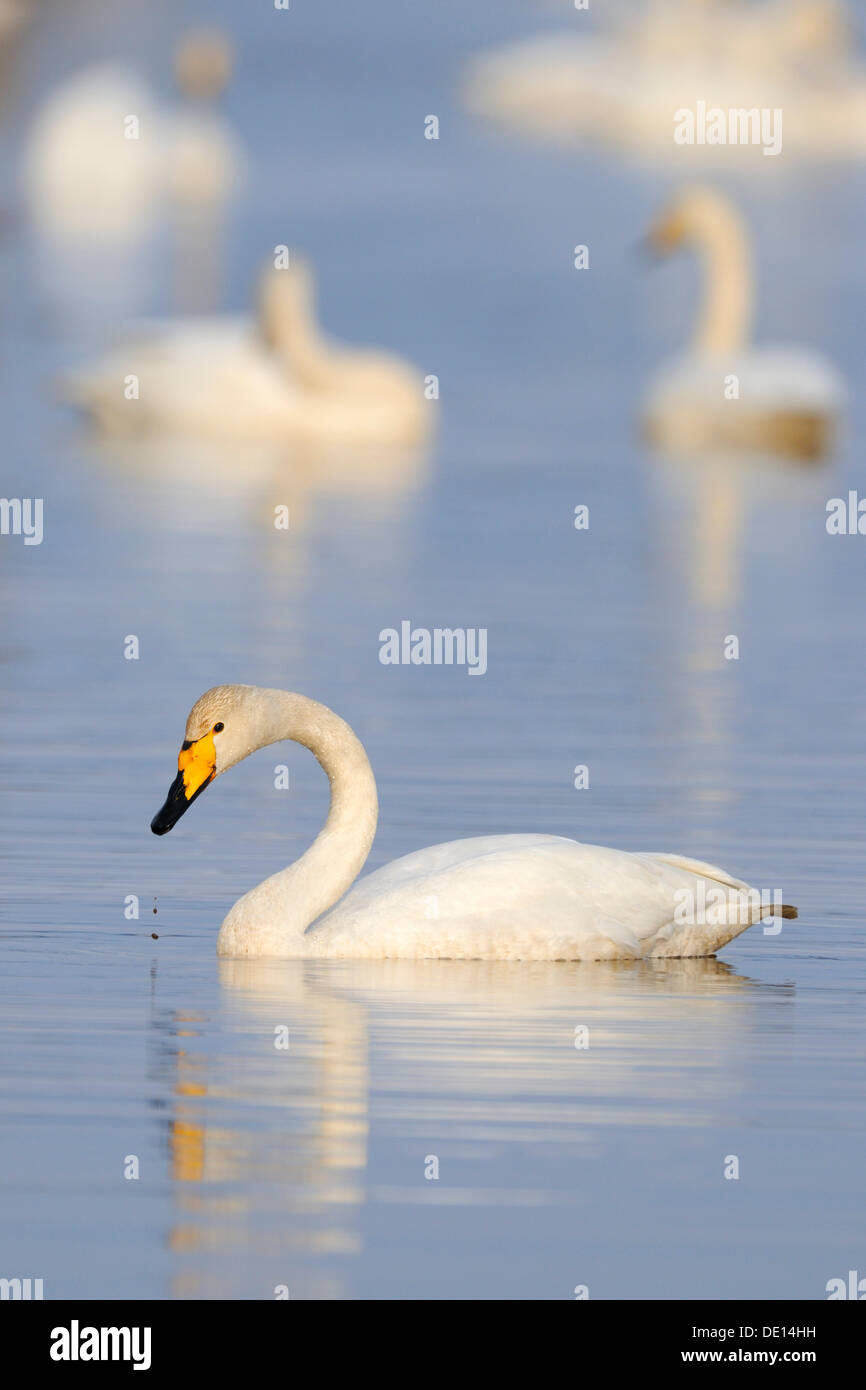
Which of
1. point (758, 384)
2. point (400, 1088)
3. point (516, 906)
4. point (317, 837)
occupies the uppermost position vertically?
point (758, 384)

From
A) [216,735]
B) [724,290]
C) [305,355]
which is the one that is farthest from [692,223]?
[216,735]

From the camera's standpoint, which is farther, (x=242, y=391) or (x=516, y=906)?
(x=242, y=391)

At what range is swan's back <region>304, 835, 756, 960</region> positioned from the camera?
9984 mm

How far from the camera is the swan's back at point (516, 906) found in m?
9.98

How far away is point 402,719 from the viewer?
14.6 metres

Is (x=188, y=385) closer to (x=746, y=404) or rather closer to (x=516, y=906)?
(x=746, y=404)

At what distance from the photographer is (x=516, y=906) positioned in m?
10.0

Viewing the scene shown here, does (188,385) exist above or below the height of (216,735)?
above

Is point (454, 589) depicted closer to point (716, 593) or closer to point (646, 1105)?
point (716, 593)

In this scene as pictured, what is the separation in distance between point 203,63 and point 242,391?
23.7 metres

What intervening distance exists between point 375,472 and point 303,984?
17.8 metres

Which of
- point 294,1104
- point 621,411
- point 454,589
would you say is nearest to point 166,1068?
point 294,1104

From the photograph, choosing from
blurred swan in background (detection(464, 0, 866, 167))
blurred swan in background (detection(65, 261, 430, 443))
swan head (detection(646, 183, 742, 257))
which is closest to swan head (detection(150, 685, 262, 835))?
blurred swan in background (detection(65, 261, 430, 443))
